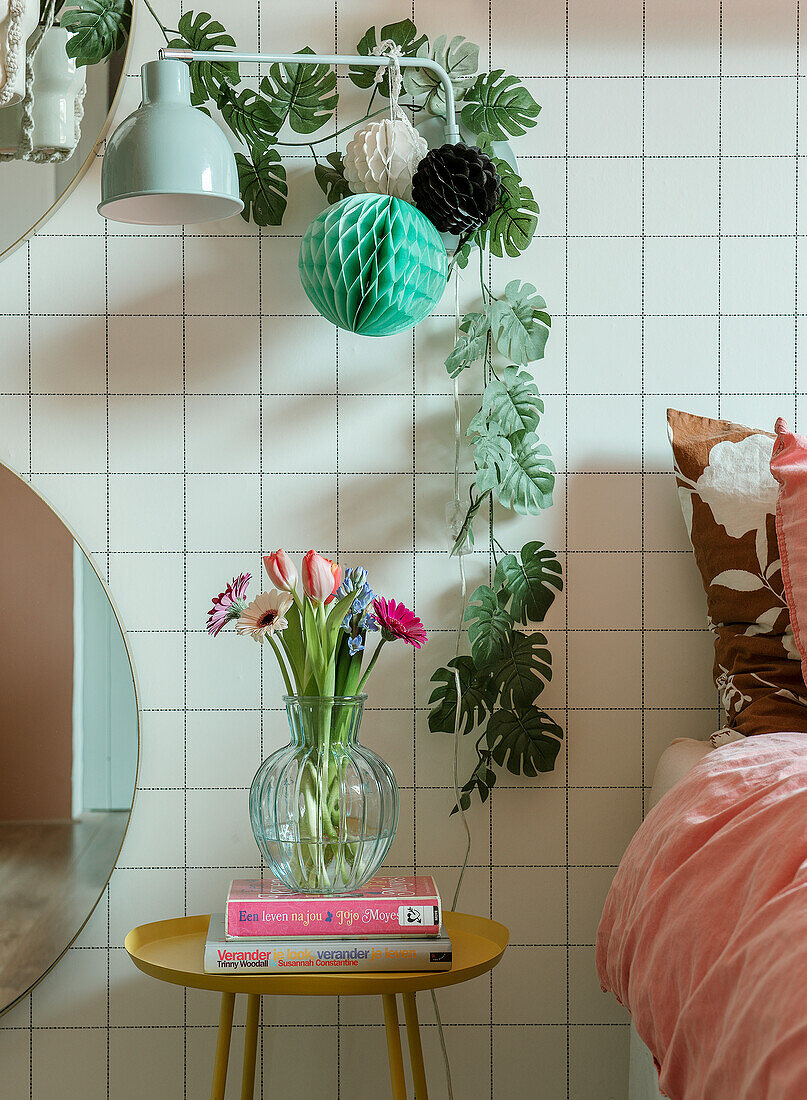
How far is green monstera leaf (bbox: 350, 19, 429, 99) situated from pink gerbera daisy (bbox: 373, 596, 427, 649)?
78 centimetres

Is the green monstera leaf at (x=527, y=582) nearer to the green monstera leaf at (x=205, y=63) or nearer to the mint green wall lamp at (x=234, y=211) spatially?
the mint green wall lamp at (x=234, y=211)

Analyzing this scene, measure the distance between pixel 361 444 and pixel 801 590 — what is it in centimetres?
67

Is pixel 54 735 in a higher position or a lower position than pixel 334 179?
lower

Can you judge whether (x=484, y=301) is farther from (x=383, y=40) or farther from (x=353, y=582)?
(x=353, y=582)

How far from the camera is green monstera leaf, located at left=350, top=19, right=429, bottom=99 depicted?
4.69 ft

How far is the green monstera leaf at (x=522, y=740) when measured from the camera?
1443 mm

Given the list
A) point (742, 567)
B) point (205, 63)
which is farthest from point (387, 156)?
point (742, 567)

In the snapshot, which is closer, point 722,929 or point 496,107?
point 722,929

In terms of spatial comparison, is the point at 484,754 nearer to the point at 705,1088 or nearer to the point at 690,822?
the point at 690,822

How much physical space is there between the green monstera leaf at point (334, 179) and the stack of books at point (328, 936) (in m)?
0.97

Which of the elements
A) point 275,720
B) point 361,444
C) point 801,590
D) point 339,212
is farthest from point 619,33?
point 275,720

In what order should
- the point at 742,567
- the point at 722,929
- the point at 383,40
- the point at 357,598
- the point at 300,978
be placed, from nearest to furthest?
the point at 722,929
the point at 300,978
the point at 357,598
the point at 742,567
the point at 383,40

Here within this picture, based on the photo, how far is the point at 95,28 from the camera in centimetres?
145

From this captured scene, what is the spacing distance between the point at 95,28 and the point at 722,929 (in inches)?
57.3
